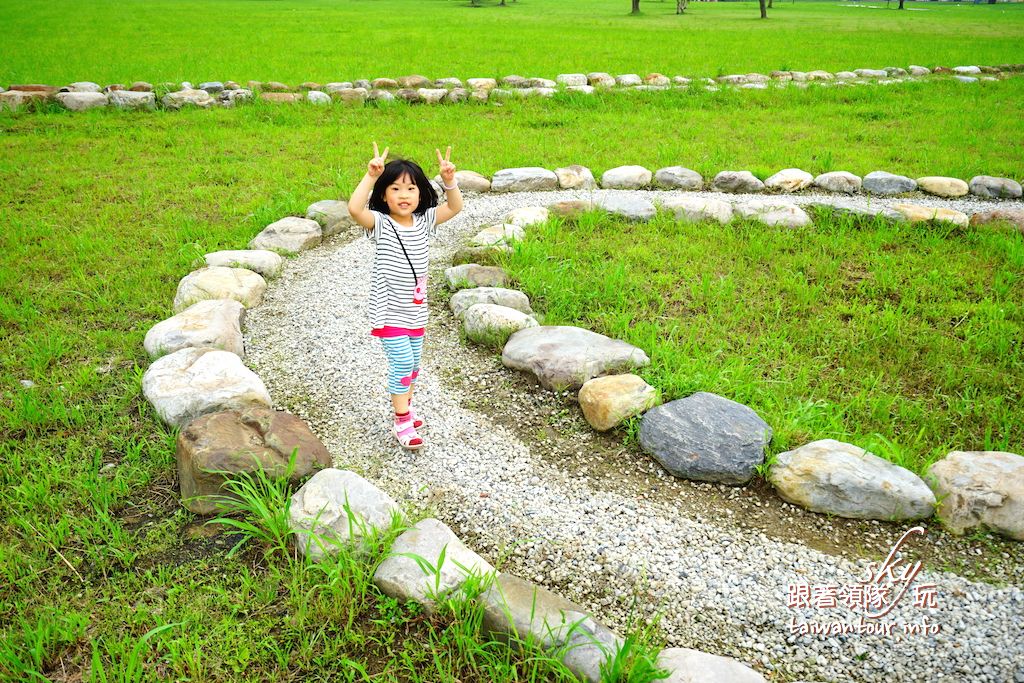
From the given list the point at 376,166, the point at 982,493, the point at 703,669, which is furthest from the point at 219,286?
the point at 982,493

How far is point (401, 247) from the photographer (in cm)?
347

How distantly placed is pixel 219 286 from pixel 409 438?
2428 mm

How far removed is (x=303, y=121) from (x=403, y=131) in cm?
185

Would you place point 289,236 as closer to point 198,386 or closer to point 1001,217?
point 198,386

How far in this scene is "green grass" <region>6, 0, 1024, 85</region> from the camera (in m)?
14.4

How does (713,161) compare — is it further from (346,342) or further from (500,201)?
(346,342)

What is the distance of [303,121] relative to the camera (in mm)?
10586

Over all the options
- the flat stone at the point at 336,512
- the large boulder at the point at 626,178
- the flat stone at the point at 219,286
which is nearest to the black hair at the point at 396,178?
the flat stone at the point at 336,512

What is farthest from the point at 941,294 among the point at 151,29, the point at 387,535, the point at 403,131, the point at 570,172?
the point at 151,29

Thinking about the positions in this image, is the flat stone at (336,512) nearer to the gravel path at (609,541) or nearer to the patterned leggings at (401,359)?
the gravel path at (609,541)

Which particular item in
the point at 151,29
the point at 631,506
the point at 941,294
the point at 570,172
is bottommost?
the point at 631,506

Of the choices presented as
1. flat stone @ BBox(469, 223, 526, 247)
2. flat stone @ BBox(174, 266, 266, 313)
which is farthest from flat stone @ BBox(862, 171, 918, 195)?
flat stone @ BBox(174, 266, 266, 313)

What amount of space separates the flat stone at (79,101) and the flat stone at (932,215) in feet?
38.2

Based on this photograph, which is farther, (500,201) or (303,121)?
(303,121)
